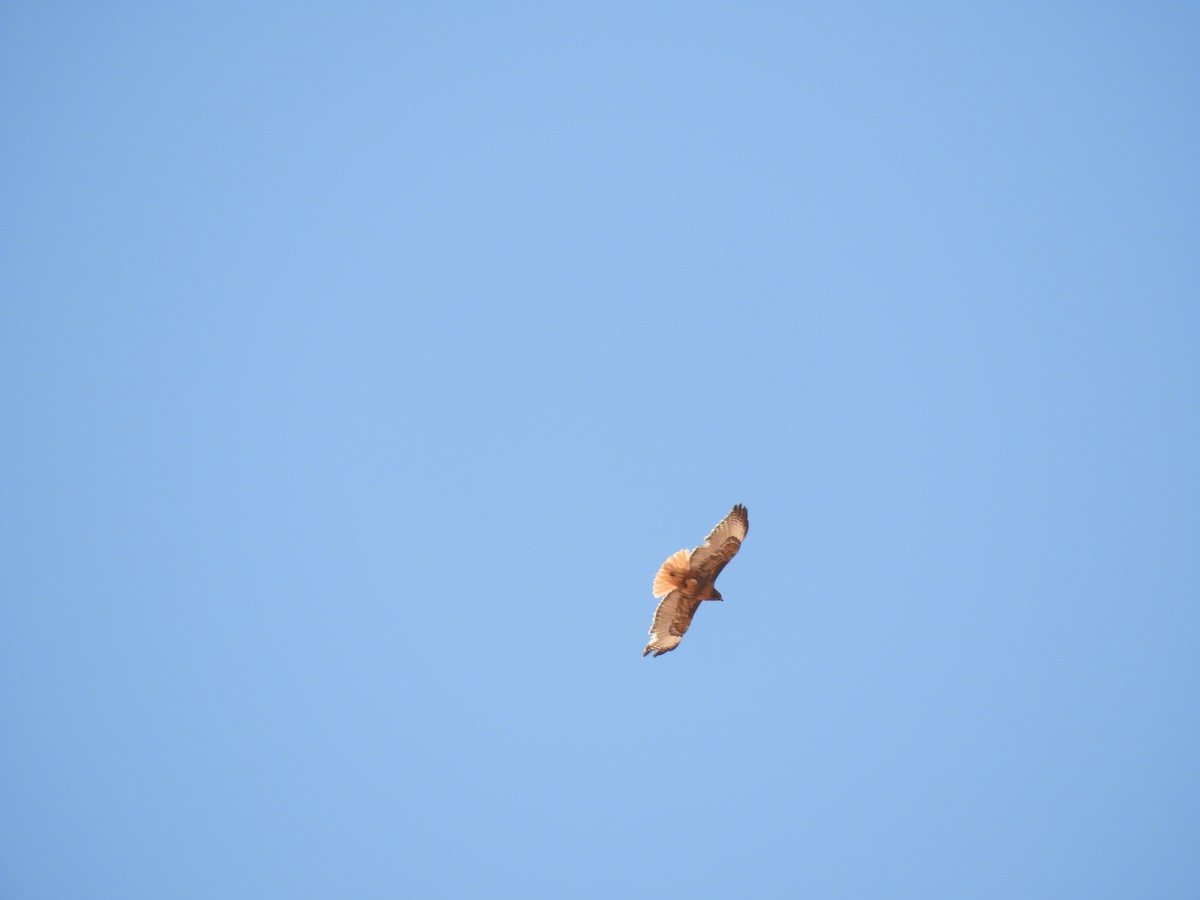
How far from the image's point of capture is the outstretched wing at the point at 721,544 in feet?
43.8

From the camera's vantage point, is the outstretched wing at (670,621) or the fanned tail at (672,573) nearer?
the fanned tail at (672,573)

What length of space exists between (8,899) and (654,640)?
207 feet

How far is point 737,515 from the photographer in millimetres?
13383

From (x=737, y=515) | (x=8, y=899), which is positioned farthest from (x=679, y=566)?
(x=8, y=899)

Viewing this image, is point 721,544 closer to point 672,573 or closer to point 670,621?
point 672,573

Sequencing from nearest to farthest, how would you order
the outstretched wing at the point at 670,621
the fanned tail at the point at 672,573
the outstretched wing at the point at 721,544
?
the outstretched wing at the point at 721,544, the fanned tail at the point at 672,573, the outstretched wing at the point at 670,621

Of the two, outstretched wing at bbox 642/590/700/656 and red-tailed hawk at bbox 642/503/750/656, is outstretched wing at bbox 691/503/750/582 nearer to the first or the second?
red-tailed hawk at bbox 642/503/750/656

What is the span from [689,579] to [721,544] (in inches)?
31.4

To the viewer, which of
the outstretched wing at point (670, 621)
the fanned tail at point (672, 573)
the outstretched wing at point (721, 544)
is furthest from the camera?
the outstretched wing at point (670, 621)

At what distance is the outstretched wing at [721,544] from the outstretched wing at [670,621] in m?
0.66

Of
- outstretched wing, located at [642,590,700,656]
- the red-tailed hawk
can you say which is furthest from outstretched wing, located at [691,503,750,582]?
outstretched wing, located at [642,590,700,656]

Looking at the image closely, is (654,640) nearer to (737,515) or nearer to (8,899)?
(737,515)

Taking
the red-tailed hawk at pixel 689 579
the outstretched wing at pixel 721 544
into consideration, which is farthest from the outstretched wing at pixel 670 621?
the outstretched wing at pixel 721 544

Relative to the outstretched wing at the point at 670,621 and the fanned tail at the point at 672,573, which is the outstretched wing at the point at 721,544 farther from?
the outstretched wing at the point at 670,621
